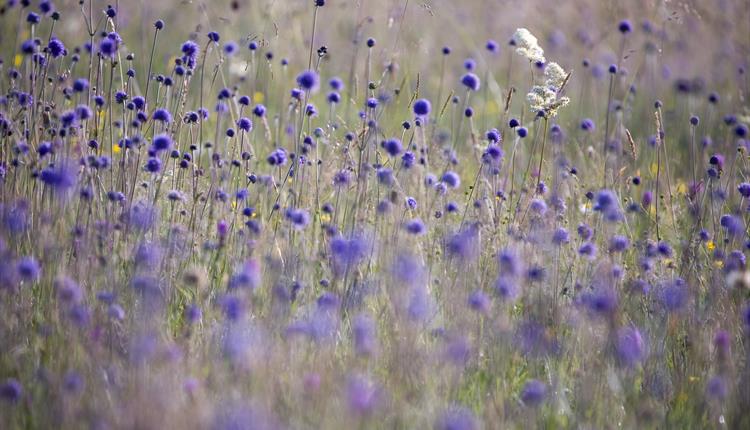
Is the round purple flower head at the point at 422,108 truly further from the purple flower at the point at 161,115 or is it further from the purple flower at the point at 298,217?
the purple flower at the point at 161,115

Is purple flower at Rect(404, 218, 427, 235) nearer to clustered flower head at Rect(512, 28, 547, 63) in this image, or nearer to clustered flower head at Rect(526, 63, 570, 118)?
clustered flower head at Rect(526, 63, 570, 118)

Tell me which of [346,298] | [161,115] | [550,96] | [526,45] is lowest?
[346,298]

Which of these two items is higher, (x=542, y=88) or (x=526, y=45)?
(x=526, y=45)

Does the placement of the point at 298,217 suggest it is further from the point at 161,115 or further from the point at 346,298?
the point at 161,115

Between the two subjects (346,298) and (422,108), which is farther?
(422,108)

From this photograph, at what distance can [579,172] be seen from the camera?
15.2ft

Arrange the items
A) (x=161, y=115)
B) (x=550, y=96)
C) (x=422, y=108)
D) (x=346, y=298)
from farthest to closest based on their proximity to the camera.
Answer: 1. (x=550, y=96)
2. (x=422, y=108)
3. (x=161, y=115)
4. (x=346, y=298)

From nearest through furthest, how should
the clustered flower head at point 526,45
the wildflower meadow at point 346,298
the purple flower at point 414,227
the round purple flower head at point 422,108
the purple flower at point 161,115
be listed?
the wildflower meadow at point 346,298 → the purple flower at point 414,227 → the purple flower at point 161,115 → the round purple flower head at point 422,108 → the clustered flower head at point 526,45

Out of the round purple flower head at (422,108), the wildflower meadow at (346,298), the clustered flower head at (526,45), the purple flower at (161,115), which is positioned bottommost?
the wildflower meadow at (346,298)

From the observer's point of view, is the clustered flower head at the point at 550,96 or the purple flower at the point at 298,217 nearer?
the purple flower at the point at 298,217

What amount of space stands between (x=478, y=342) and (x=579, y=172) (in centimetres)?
199

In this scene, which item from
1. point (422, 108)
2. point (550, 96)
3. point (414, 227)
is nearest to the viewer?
point (414, 227)

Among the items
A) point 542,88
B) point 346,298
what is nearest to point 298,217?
point 346,298

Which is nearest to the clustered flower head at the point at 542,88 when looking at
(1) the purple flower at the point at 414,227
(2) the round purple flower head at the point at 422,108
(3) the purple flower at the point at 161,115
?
(2) the round purple flower head at the point at 422,108
